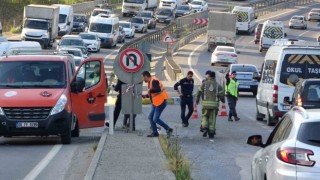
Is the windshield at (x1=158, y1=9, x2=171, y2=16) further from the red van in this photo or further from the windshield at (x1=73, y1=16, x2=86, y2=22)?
the red van

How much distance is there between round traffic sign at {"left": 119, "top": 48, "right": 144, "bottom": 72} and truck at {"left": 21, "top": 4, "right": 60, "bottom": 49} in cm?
4256

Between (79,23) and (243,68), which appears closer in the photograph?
(243,68)

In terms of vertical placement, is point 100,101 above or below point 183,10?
above

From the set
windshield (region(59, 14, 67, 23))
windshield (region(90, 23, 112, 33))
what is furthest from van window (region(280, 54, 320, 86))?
windshield (region(59, 14, 67, 23))

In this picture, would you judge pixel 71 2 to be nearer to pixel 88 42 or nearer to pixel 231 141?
pixel 88 42

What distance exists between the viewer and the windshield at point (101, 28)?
7169 cm

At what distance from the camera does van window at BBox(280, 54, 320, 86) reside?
26125mm

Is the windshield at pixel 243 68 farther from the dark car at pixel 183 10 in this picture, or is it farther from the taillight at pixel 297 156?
the dark car at pixel 183 10

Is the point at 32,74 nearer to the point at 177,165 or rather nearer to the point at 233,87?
the point at 177,165

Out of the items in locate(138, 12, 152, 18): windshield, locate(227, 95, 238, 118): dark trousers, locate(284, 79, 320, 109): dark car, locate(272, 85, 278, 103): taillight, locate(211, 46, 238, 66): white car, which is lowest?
locate(138, 12, 152, 18): windshield

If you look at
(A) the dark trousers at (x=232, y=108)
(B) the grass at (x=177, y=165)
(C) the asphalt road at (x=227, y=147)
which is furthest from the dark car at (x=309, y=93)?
(A) the dark trousers at (x=232, y=108)

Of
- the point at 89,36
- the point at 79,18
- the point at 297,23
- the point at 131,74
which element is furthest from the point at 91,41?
the point at 131,74

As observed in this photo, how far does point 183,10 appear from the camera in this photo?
331 feet

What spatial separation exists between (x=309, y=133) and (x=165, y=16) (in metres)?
87.5
